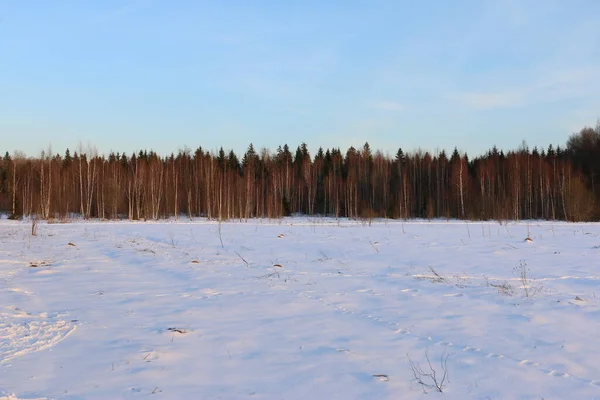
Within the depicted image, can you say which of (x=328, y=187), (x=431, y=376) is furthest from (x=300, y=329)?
(x=328, y=187)

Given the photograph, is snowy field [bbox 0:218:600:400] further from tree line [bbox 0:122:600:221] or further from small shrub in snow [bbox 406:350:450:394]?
tree line [bbox 0:122:600:221]

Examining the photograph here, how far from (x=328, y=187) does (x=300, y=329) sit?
50405 millimetres

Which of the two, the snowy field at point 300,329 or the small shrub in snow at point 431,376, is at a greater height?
the snowy field at point 300,329

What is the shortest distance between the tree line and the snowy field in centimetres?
3106

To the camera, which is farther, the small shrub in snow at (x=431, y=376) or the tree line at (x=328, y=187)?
the tree line at (x=328, y=187)

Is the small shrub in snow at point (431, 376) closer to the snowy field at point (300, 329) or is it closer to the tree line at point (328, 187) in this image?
the snowy field at point (300, 329)

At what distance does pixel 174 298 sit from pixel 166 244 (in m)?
9.00

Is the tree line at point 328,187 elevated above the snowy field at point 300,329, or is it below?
above

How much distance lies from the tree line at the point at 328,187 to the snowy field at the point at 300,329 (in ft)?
102

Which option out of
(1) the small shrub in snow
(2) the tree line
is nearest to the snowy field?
(1) the small shrub in snow

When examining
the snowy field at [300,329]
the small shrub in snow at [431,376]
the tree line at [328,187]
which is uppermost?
the tree line at [328,187]

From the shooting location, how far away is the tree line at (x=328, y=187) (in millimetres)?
44438

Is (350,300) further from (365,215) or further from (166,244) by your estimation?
(365,215)

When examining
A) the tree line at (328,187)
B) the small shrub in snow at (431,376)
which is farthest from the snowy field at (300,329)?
the tree line at (328,187)
